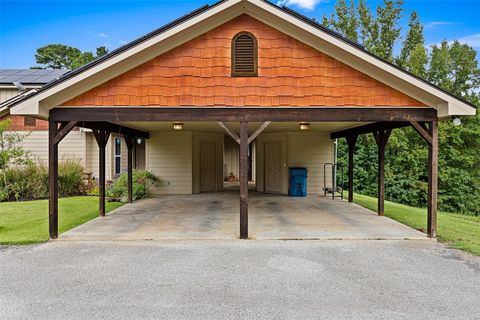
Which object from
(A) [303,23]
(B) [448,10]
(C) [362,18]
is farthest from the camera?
(B) [448,10]

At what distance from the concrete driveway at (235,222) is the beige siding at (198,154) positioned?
2327 millimetres

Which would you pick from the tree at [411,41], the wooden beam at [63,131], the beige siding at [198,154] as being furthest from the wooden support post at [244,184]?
the tree at [411,41]

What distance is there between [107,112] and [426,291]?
6.08 meters

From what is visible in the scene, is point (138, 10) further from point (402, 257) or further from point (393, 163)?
point (402, 257)

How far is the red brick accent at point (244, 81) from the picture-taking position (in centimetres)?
670

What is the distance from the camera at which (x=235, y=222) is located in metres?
8.02

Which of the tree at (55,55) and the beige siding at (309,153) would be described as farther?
the tree at (55,55)

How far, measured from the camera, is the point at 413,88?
6.62m

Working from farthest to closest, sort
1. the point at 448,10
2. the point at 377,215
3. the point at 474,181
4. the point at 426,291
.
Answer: the point at 448,10
the point at 474,181
the point at 377,215
the point at 426,291

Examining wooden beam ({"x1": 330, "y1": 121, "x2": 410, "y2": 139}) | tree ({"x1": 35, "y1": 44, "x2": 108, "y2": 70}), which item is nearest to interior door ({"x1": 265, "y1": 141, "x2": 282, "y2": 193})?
wooden beam ({"x1": 330, "y1": 121, "x2": 410, "y2": 139})

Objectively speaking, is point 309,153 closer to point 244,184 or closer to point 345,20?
point 244,184

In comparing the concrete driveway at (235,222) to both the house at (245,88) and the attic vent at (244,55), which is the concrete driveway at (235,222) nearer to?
the house at (245,88)

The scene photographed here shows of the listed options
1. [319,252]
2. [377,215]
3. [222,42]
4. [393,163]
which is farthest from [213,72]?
[393,163]

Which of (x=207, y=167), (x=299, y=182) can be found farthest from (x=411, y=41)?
(x=207, y=167)
